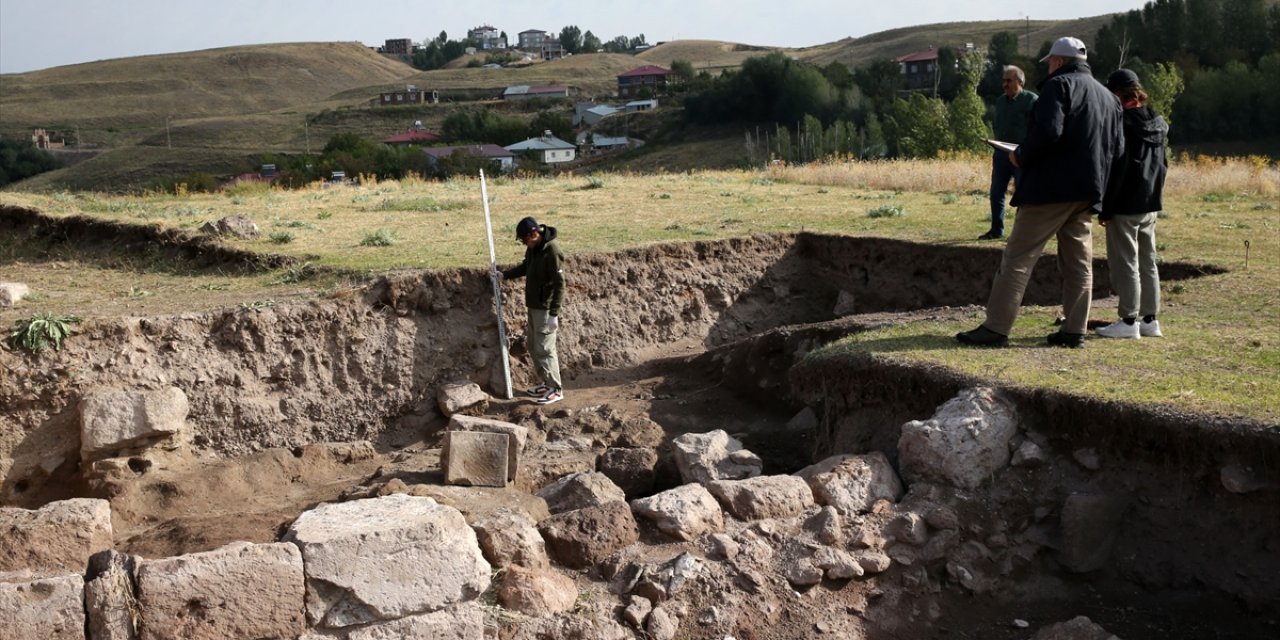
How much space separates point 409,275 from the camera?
38.6ft

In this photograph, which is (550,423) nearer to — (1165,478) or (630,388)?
(630,388)

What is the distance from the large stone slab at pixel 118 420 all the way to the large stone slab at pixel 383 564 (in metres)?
3.75

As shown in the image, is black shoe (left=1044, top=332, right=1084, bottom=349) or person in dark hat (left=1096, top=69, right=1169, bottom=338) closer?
person in dark hat (left=1096, top=69, right=1169, bottom=338)

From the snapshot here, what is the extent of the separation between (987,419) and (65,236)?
1474 cm

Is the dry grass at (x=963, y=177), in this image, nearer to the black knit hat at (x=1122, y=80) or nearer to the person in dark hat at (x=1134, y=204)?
the person in dark hat at (x=1134, y=204)

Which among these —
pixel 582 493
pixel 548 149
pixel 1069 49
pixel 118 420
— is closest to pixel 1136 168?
pixel 1069 49

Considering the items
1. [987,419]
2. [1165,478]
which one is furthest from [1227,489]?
[987,419]

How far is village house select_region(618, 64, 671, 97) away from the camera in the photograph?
9432cm

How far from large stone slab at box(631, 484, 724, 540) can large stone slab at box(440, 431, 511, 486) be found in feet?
5.64

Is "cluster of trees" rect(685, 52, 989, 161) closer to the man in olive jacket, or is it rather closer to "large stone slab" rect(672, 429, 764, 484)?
the man in olive jacket

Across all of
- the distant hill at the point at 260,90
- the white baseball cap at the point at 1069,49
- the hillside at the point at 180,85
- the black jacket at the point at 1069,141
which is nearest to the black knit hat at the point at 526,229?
the black jacket at the point at 1069,141

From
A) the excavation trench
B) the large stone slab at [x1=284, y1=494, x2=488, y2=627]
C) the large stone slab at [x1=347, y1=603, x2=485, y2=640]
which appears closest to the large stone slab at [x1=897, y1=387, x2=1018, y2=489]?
the excavation trench

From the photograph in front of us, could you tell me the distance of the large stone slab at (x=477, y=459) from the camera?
8.54m

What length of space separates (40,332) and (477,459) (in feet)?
13.2
